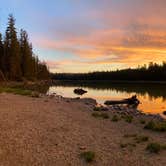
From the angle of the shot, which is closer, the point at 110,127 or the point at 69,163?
the point at 69,163

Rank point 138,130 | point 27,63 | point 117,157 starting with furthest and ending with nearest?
point 27,63
point 138,130
point 117,157

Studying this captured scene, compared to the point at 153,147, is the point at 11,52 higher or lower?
higher

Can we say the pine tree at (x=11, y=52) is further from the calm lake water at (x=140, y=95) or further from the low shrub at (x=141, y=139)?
the low shrub at (x=141, y=139)

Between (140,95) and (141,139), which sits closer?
(141,139)

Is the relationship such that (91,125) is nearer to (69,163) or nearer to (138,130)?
(138,130)

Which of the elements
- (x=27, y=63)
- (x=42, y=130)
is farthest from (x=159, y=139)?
(x=27, y=63)

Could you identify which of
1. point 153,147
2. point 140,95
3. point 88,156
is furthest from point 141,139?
point 140,95

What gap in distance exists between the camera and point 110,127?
16078 millimetres

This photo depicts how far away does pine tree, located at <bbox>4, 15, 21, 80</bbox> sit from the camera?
262 ft

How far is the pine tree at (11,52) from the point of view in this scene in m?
79.9

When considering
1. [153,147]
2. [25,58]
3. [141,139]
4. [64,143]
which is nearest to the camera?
[153,147]

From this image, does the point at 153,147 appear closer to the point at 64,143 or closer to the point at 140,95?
the point at 64,143

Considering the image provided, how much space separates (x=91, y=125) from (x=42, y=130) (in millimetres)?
3386

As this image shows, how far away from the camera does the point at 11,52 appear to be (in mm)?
80500
